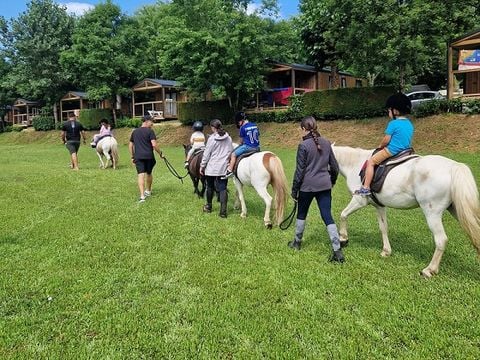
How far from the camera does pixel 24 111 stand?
5328 centimetres

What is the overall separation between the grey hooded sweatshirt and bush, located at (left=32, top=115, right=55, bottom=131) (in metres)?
38.9

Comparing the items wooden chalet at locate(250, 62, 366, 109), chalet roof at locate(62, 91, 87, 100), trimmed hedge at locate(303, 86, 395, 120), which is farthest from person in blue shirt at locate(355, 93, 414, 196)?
chalet roof at locate(62, 91, 87, 100)

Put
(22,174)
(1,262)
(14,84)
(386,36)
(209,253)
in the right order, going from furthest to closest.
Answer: (14,84), (386,36), (22,174), (209,253), (1,262)

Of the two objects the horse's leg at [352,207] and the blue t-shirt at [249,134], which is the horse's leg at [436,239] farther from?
the blue t-shirt at [249,134]

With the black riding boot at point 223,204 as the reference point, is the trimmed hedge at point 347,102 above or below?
above

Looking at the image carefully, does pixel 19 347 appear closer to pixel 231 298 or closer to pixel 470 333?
pixel 231 298

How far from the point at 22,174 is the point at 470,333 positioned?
1389 cm

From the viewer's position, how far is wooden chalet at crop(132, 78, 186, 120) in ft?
124

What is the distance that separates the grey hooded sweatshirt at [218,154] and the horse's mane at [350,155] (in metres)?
2.56

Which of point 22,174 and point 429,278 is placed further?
point 22,174

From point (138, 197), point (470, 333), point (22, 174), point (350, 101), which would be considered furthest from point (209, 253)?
point (350, 101)

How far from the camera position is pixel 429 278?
195 inches

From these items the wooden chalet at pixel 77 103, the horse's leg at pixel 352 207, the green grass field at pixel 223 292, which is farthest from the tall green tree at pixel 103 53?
the horse's leg at pixel 352 207

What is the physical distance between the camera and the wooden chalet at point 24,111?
49.2m
